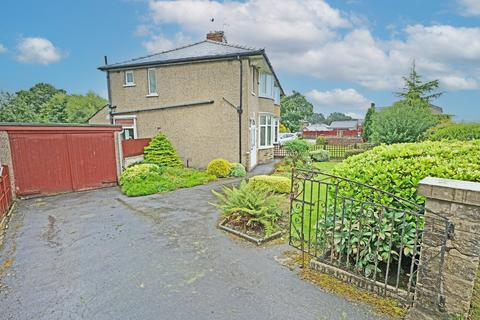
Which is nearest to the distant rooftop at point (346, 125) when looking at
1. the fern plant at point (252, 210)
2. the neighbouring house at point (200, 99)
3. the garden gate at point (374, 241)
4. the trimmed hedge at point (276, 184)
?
the neighbouring house at point (200, 99)

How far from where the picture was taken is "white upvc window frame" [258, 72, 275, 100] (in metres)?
16.0

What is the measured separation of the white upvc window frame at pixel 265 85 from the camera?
1603cm

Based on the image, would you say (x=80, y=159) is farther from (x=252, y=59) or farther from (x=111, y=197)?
(x=252, y=59)

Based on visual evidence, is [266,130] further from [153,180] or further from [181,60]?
[153,180]

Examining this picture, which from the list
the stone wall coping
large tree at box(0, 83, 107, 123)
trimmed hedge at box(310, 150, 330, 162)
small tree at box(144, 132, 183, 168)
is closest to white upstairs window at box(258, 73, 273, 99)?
trimmed hedge at box(310, 150, 330, 162)

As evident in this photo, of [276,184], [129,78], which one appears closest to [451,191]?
[276,184]

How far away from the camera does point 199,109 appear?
14.1 m

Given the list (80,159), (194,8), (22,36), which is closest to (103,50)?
(194,8)

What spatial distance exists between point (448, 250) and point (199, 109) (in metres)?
12.9

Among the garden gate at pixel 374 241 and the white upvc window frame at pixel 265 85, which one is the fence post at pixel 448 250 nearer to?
the garden gate at pixel 374 241

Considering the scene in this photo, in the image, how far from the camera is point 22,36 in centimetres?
2017

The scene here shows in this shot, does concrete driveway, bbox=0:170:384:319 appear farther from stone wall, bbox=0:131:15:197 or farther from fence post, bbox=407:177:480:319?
stone wall, bbox=0:131:15:197

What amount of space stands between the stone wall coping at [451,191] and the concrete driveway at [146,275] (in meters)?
1.65

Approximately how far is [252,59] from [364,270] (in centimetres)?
1191
